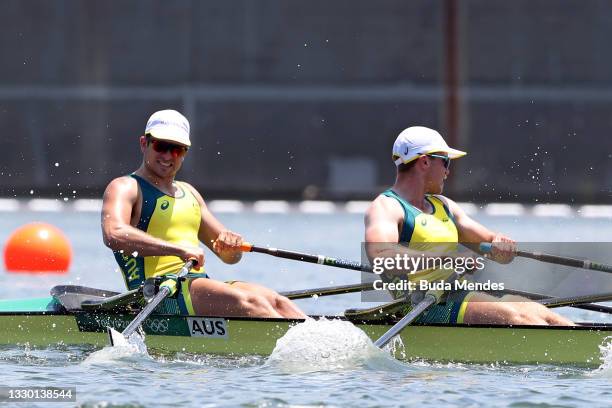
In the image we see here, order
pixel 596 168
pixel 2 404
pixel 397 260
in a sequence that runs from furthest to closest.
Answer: pixel 596 168 < pixel 397 260 < pixel 2 404

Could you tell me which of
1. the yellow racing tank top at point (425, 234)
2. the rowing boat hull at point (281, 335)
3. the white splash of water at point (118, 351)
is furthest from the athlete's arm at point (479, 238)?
the white splash of water at point (118, 351)

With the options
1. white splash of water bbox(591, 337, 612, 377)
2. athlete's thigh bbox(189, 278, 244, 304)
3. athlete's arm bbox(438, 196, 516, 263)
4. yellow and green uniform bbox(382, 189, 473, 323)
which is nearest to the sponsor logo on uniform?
athlete's thigh bbox(189, 278, 244, 304)

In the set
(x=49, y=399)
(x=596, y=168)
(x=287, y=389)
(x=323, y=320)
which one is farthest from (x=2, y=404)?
(x=596, y=168)

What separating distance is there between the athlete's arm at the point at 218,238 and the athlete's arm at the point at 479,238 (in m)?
1.46

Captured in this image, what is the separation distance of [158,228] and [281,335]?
3.79ft

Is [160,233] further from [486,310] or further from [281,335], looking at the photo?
[486,310]

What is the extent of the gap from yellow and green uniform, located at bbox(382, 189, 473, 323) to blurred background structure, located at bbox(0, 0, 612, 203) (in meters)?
20.0

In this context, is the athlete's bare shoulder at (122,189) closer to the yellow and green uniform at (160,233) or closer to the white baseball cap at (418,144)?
the yellow and green uniform at (160,233)

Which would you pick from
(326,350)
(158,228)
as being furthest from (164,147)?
(326,350)

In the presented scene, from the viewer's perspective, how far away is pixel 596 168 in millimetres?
28656

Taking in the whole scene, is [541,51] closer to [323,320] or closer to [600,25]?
[600,25]

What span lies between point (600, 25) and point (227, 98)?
28.0ft

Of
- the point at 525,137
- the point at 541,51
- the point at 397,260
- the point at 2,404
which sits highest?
the point at 541,51

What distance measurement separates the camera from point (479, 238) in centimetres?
877
